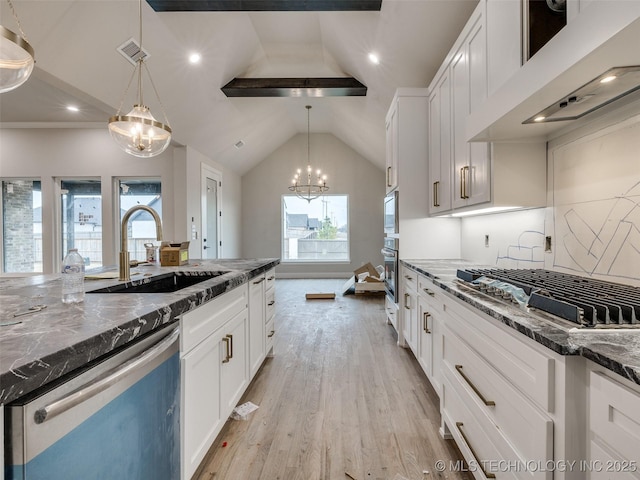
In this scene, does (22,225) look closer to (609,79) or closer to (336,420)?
(336,420)

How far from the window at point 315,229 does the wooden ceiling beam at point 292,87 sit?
338 cm

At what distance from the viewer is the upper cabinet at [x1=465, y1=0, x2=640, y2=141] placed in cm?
77

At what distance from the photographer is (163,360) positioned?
1.01 meters

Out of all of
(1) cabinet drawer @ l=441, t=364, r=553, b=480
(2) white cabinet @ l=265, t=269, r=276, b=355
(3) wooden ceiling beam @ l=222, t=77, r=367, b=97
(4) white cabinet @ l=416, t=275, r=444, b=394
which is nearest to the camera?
(1) cabinet drawer @ l=441, t=364, r=553, b=480

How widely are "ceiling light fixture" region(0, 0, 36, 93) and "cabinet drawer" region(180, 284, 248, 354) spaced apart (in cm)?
137

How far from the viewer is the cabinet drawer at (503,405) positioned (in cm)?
85

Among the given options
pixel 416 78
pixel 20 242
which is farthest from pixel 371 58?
pixel 20 242

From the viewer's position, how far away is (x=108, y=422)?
78 centimetres

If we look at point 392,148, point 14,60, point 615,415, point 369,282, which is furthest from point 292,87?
point 615,415

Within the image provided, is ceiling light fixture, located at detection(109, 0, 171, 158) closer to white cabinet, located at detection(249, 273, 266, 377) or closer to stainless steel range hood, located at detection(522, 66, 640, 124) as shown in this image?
white cabinet, located at detection(249, 273, 266, 377)

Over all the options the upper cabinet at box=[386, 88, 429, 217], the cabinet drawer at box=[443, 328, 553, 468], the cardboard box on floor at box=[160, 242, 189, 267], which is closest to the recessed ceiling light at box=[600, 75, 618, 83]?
the cabinet drawer at box=[443, 328, 553, 468]

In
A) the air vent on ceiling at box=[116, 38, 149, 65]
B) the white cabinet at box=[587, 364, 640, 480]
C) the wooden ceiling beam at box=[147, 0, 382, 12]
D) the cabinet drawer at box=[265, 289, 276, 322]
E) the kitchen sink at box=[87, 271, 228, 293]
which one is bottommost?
the cabinet drawer at box=[265, 289, 276, 322]

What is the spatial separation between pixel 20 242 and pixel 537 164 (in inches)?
273

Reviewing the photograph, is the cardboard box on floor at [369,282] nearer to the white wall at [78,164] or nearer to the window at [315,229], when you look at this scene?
the window at [315,229]
